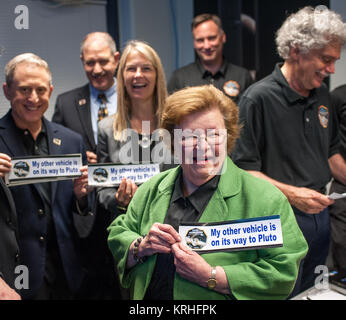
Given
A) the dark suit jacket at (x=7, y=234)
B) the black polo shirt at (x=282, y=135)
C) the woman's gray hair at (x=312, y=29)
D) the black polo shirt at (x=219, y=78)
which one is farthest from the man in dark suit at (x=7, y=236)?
the woman's gray hair at (x=312, y=29)

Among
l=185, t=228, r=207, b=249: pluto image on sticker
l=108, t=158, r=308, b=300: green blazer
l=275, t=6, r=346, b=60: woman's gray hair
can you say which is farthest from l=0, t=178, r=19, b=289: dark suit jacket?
l=275, t=6, r=346, b=60: woman's gray hair

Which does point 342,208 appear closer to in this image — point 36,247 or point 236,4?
point 236,4

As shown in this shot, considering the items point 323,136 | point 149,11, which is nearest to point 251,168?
point 323,136

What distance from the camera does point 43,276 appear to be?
6.75 ft

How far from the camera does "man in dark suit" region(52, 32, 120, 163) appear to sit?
2.20m

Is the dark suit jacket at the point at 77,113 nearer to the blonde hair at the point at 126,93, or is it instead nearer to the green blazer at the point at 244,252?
the blonde hair at the point at 126,93

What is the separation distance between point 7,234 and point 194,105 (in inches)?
36.5

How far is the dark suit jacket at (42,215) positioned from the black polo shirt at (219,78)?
56cm

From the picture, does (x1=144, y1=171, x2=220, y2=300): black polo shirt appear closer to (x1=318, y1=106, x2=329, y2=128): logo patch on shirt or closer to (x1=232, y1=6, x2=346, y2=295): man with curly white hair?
(x1=232, y1=6, x2=346, y2=295): man with curly white hair

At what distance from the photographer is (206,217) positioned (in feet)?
4.88

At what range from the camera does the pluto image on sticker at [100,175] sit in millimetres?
1882

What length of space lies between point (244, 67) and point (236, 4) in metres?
0.34

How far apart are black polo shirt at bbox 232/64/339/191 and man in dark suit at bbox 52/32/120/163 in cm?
74

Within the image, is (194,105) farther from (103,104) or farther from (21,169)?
(103,104)
